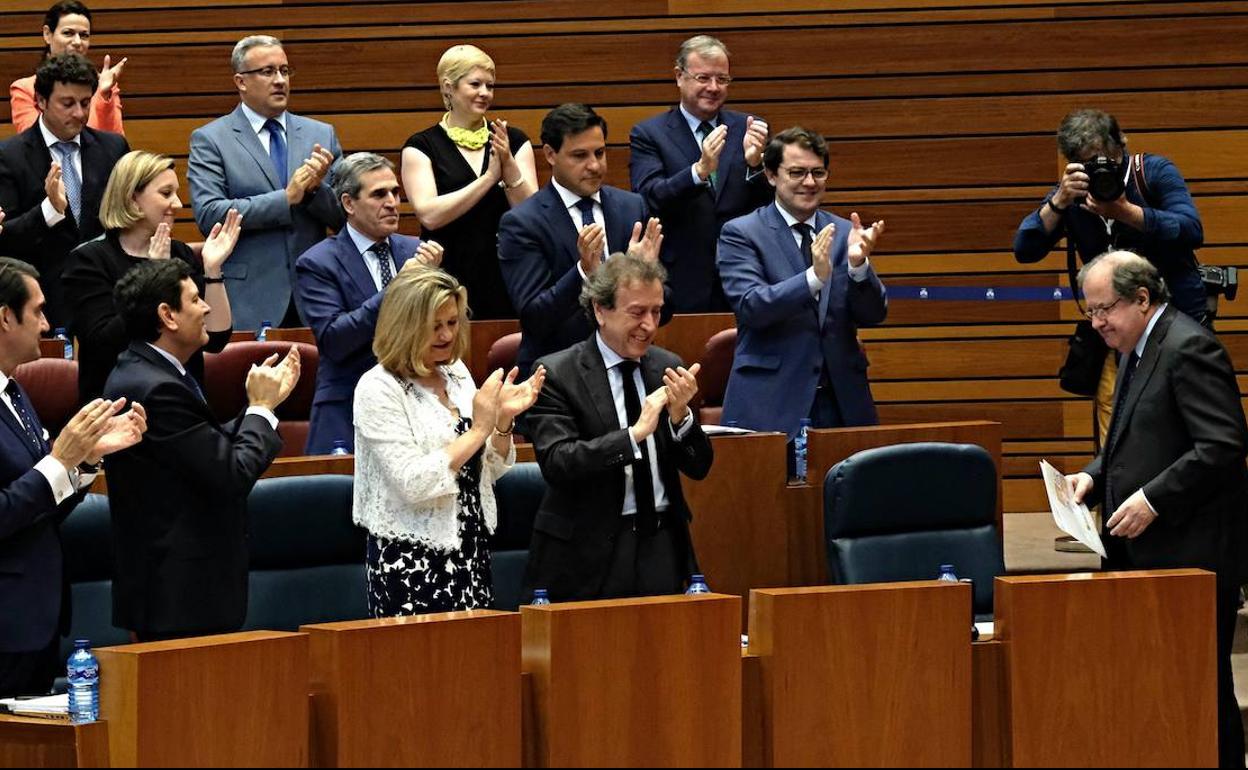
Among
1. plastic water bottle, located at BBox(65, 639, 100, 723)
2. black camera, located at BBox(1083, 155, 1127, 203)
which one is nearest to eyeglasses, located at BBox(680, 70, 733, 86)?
black camera, located at BBox(1083, 155, 1127, 203)

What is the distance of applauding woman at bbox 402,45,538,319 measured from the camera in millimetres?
4695

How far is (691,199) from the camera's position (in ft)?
16.3

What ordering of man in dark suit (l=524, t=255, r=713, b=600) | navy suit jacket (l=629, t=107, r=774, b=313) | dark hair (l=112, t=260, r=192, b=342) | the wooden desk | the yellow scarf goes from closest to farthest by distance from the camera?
the wooden desk < dark hair (l=112, t=260, r=192, b=342) < man in dark suit (l=524, t=255, r=713, b=600) < the yellow scarf < navy suit jacket (l=629, t=107, r=774, b=313)

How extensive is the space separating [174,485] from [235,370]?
1380 mm

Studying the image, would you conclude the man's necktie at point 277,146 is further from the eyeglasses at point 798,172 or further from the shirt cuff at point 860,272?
the shirt cuff at point 860,272

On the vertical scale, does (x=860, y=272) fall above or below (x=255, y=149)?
below

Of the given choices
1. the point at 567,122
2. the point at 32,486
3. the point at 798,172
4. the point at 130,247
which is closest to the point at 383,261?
the point at 567,122

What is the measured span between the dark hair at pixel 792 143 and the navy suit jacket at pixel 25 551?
75.3 inches

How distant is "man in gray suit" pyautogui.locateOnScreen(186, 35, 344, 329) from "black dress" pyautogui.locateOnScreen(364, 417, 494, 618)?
1.73m

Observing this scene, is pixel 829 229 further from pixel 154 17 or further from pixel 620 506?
pixel 154 17

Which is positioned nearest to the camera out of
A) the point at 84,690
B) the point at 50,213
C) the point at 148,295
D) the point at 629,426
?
the point at 84,690

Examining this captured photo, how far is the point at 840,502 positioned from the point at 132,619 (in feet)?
4.64

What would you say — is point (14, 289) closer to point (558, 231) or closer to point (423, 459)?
point (423, 459)

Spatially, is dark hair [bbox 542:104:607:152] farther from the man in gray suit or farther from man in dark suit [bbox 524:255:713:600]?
man in dark suit [bbox 524:255:713:600]
